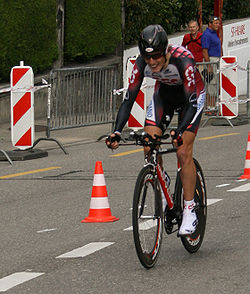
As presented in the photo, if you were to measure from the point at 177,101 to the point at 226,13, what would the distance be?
24.6 m

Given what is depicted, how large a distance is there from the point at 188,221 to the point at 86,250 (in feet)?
2.91

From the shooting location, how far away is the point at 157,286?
6906 millimetres

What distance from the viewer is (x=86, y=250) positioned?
8.20 metres

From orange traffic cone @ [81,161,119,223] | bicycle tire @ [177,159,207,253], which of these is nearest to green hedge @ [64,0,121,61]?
orange traffic cone @ [81,161,119,223]

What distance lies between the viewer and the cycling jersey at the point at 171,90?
25.3 ft

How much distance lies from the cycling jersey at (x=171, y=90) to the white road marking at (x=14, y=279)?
1190 mm

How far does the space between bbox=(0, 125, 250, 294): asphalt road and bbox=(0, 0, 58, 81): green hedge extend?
585cm

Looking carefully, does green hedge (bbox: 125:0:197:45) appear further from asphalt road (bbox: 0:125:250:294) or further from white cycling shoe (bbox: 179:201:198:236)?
white cycling shoe (bbox: 179:201:198:236)

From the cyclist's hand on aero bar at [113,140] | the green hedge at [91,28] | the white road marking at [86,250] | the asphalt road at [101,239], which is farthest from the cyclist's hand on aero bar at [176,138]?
the green hedge at [91,28]

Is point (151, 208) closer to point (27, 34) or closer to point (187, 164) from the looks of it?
point (187, 164)

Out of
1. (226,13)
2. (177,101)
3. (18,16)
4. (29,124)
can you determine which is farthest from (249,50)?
(177,101)

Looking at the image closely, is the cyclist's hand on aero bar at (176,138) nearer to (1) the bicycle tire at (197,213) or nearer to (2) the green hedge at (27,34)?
(1) the bicycle tire at (197,213)

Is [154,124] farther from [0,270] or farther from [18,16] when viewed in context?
[18,16]

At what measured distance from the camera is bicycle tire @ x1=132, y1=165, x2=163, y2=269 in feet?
23.7
